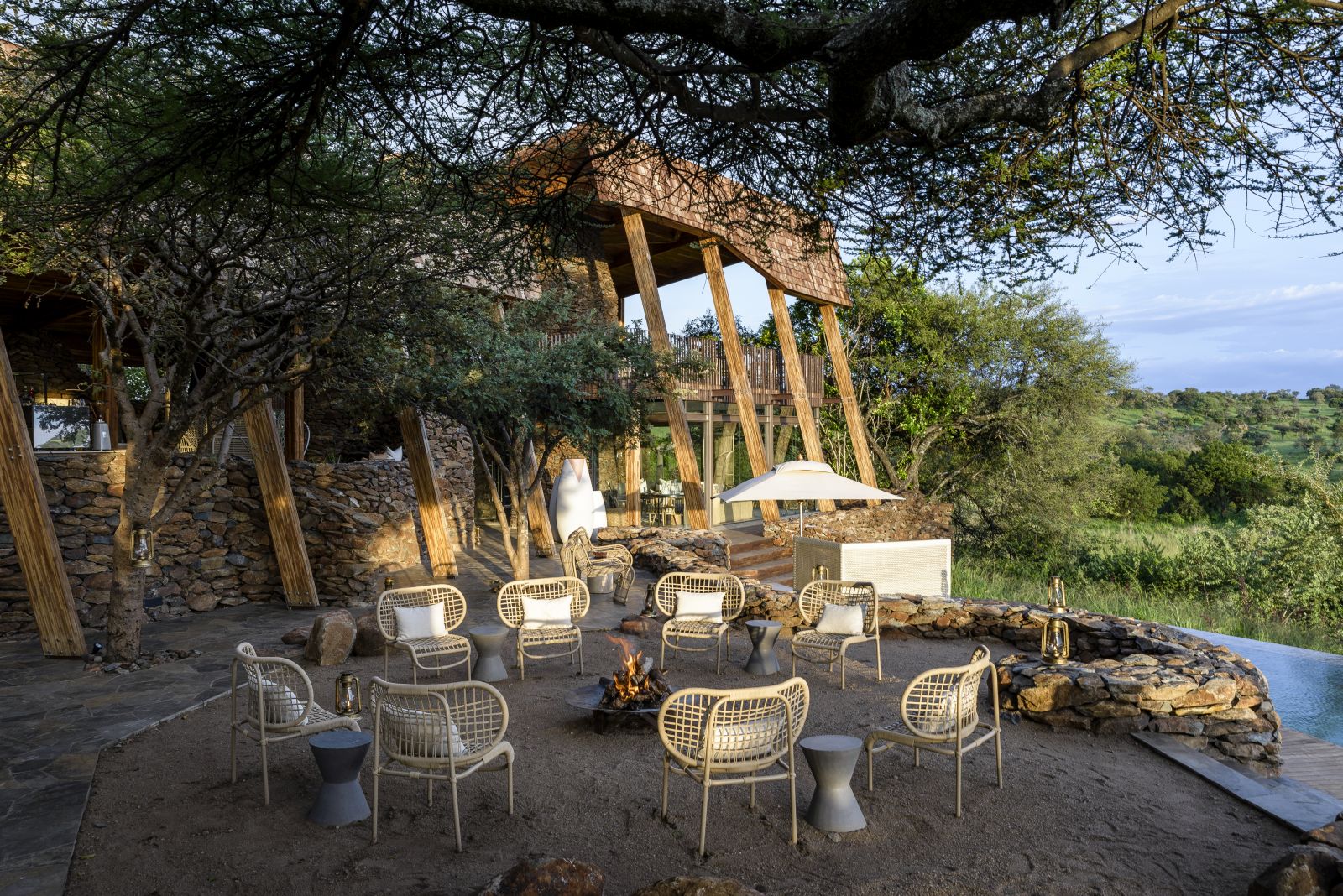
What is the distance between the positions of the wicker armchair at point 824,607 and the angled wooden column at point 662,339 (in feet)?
20.4

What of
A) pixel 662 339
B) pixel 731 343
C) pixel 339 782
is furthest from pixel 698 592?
pixel 731 343

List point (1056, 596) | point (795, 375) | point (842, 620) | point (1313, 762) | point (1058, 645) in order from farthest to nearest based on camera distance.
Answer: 1. point (795, 375)
2. point (842, 620)
3. point (1056, 596)
4. point (1058, 645)
5. point (1313, 762)

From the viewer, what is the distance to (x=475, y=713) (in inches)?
185

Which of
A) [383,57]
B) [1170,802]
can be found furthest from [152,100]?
[1170,802]

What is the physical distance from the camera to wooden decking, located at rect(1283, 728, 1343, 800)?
6.07 meters

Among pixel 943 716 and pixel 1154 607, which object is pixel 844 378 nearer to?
pixel 1154 607

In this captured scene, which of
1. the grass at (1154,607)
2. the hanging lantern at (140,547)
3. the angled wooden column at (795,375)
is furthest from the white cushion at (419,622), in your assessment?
the angled wooden column at (795,375)

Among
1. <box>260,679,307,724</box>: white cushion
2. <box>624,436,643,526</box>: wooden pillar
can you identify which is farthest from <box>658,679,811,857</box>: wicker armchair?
<box>624,436,643,526</box>: wooden pillar

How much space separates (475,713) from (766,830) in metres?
1.70

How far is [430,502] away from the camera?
12336mm

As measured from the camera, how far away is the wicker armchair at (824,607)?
769 cm

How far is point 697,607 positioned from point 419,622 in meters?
2.50

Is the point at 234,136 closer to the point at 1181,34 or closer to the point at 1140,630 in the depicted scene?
the point at 1181,34

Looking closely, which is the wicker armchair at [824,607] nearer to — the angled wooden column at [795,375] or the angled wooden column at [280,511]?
the angled wooden column at [280,511]
